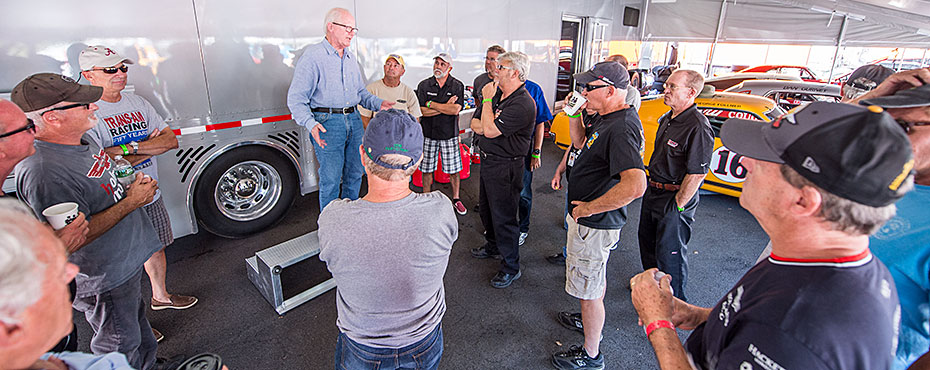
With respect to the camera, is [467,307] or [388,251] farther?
[467,307]

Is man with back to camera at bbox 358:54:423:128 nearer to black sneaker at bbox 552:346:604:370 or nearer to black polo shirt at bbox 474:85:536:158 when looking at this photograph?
black polo shirt at bbox 474:85:536:158

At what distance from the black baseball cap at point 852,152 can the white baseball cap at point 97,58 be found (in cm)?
349

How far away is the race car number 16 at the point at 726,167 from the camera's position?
4746 millimetres

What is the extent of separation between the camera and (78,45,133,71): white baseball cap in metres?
2.68

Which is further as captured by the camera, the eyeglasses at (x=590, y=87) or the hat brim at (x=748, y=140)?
the eyeglasses at (x=590, y=87)

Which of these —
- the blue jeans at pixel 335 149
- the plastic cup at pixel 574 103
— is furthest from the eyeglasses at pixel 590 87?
the blue jeans at pixel 335 149

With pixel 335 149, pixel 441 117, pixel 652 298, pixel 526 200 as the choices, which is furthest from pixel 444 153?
pixel 652 298

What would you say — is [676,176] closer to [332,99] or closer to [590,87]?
[590,87]

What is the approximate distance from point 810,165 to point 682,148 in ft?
→ 6.57

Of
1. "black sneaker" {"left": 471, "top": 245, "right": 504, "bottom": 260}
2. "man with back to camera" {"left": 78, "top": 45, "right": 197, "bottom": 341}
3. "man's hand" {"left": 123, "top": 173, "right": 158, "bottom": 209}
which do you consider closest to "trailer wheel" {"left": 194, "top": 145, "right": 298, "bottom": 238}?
"man with back to camera" {"left": 78, "top": 45, "right": 197, "bottom": 341}

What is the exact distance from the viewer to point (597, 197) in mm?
2395

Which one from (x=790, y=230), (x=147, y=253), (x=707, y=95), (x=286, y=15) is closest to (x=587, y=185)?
(x=790, y=230)

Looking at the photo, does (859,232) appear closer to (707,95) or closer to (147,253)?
(147,253)

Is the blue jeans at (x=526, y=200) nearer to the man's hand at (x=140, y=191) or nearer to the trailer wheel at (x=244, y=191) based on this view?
the trailer wheel at (x=244, y=191)
